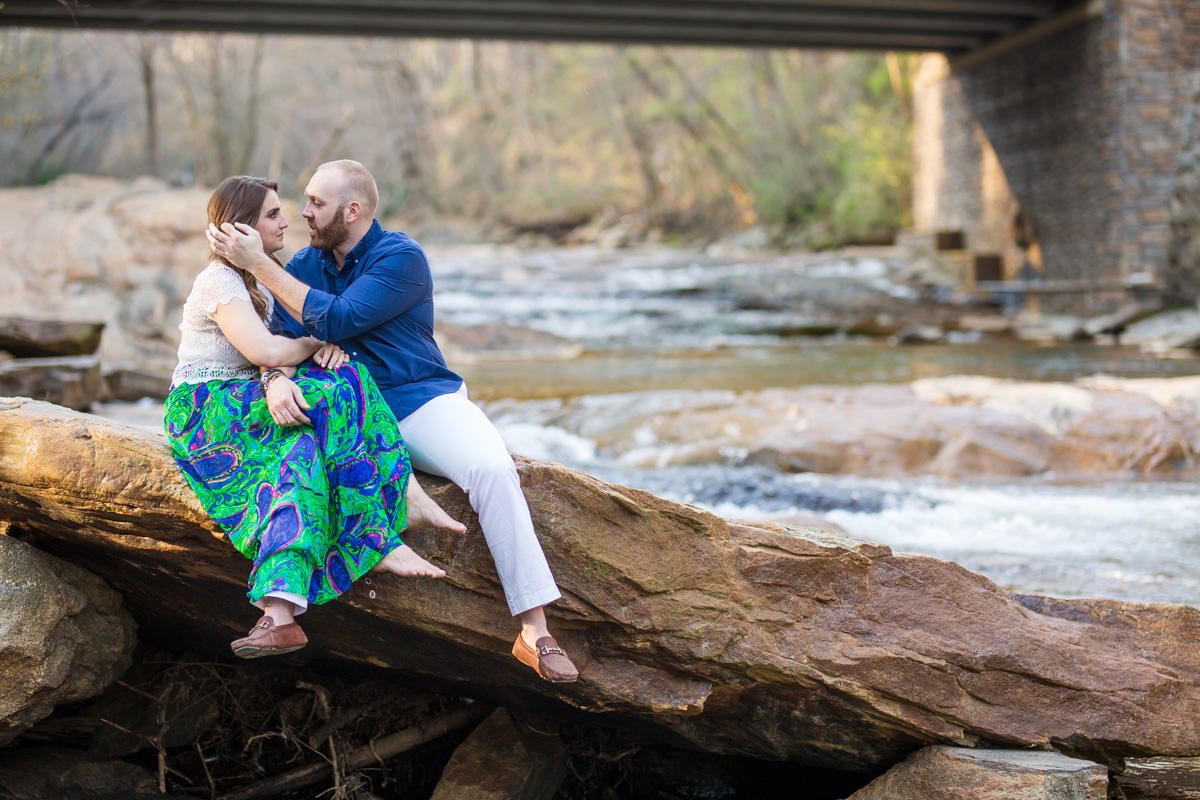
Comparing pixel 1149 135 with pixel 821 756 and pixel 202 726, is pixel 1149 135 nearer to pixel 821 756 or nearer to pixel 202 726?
pixel 821 756

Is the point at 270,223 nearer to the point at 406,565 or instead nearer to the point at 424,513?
the point at 424,513

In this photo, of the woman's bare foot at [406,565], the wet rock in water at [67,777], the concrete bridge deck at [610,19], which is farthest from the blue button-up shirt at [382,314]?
the concrete bridge deck at [610,19]

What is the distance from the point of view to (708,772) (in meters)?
3.63

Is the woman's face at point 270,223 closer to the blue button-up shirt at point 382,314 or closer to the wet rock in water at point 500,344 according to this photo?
the blue button-up shirt at point 382,314

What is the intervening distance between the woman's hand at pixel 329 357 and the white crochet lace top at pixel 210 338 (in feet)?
0.62

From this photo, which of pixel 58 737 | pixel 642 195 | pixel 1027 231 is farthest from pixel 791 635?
pixel 642 195

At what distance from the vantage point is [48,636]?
9.73ft

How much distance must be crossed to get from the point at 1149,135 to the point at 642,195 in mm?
18869

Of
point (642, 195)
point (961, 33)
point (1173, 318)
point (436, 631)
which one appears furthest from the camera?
point (642, 195)

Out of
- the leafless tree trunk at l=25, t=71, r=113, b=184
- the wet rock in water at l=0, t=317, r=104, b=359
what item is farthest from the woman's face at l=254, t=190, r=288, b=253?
the leafless tree trunk at l=25, t=71, r=113, b=184

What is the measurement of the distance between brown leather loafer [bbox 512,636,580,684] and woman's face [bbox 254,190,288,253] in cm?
138

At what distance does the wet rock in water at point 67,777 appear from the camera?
10.1ft

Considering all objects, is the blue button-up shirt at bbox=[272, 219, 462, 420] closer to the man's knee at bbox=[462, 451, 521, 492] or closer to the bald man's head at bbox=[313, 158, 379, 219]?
the bald man's head at bbox=[313, 158, 379, 219]

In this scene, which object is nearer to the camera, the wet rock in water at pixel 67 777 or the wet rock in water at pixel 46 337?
the wet rock in water at pixel 67 777
